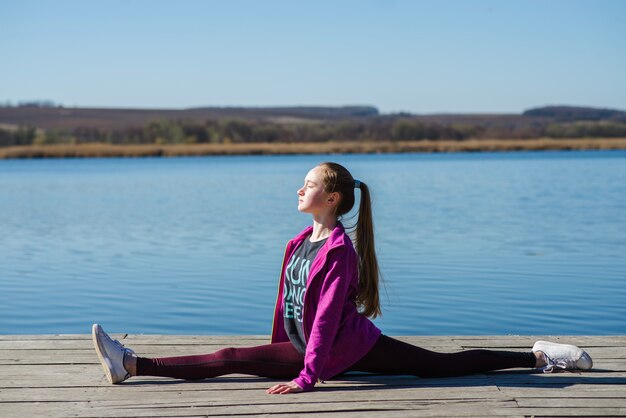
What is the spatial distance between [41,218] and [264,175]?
2303 cm

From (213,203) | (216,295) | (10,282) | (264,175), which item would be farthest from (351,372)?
(264,175)

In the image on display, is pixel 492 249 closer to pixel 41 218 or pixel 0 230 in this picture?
pixel 0 230

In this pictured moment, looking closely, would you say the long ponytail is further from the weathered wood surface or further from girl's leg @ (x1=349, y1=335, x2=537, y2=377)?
the weathered wood surface

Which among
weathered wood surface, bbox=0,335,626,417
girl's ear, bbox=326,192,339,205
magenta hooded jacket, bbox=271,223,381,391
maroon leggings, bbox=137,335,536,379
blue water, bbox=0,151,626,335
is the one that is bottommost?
blue water, bbox=0,151,626,335

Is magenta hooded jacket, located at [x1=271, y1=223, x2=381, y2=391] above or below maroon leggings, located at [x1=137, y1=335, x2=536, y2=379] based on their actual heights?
above

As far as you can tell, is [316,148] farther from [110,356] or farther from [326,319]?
[326,319]

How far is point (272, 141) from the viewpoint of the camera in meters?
83.6

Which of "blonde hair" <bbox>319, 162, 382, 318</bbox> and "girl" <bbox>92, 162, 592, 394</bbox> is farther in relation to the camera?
"blonde hair" <bbox>319, 162, 382, 318</bbox>

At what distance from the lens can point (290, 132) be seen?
82.4m

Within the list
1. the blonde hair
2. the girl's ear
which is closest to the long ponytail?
the blonde hair

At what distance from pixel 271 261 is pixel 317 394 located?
9.52m

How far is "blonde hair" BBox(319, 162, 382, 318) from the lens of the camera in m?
4.30

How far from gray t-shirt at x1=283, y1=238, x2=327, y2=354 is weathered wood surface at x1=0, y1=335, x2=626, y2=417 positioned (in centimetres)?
26

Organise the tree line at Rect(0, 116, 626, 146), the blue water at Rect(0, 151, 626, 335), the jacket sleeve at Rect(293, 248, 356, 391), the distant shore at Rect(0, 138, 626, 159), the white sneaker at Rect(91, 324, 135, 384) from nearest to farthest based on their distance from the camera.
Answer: the jacket sleeve at Rect(293, 248, 356, 391), the white sneaker at Rect(91, 324, 135, 384), the blue water at Rect(0, 151, 626, 335), the distant shore at Rect(0, 138, 626, 159), the tree line at Rect(0, 116, 626, 146)
